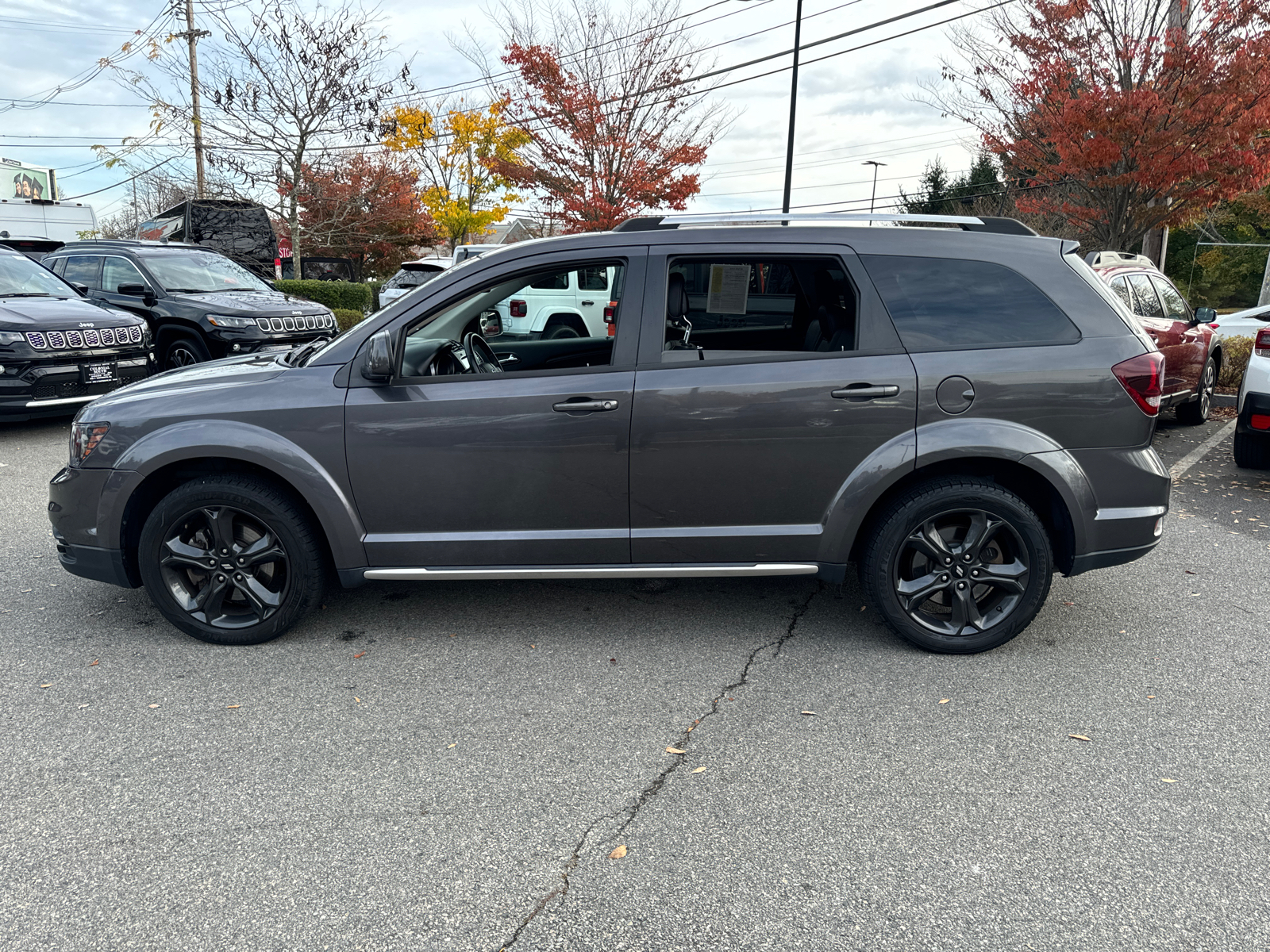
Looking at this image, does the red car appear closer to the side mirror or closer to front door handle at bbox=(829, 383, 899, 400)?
front door handle at bbox=(829, 383, 899, 400)

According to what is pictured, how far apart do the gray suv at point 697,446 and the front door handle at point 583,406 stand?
0.5 inches

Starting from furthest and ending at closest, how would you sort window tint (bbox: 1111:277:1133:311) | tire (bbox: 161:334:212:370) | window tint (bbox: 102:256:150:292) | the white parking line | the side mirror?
window tint (bbox: 102:256:150:292) → tire (bbox: 161:334:212:370) → window tint (bbox: 1111:277:1133:311) → the white parking line → the side mirror

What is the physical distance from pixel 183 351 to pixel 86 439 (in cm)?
714

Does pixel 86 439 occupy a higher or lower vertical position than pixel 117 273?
lower

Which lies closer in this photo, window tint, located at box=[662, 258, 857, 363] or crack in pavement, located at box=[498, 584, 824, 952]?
crack in pavement, located at box=[498, 584, 824, 952]

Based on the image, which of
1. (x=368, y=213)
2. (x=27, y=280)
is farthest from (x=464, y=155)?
(x=27, y=280)

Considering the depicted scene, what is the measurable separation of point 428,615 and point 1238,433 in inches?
266

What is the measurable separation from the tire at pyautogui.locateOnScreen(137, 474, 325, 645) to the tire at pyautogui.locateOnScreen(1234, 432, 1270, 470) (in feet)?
24.1

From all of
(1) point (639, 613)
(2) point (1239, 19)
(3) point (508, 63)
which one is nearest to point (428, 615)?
(1) point (639, 613)

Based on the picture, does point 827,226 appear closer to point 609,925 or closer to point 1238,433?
point 609,925

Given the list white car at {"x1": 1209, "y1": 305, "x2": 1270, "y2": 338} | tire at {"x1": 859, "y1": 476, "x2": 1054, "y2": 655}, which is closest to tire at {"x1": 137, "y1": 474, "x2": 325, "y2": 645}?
tire at {"x1": 859, "y1": 476, "x2": 1054, "y2": 655}

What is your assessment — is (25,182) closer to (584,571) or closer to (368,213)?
(368,213)

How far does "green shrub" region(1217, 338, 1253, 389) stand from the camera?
38.8 ft

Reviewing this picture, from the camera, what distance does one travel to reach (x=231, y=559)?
3.98 m
